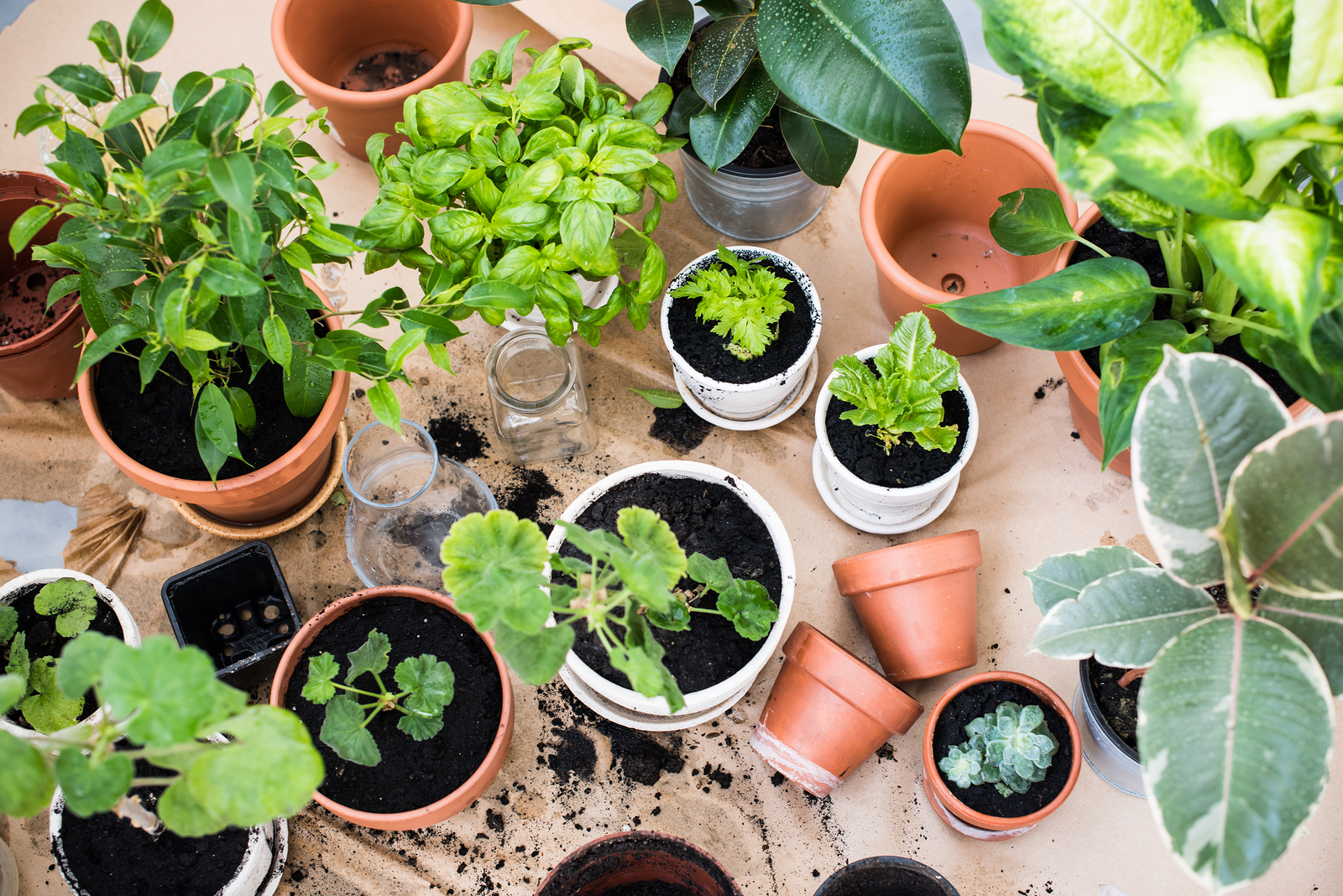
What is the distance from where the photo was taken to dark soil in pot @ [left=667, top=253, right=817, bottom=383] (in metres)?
1.41

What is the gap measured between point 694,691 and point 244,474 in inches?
26.4

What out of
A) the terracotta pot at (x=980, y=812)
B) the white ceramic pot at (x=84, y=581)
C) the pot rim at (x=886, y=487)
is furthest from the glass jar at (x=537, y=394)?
the terracotta pot at (x=980, y=812)

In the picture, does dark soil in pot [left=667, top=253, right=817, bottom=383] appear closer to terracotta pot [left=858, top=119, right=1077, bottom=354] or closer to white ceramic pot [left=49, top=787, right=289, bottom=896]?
terracotta pot [left=858, top=119, right=1077, bottom=354]

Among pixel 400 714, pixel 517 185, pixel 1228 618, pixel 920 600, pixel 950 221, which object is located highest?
pixel 517 185

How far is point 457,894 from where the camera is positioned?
1.33 m

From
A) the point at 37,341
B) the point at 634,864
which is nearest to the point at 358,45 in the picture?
the point at 37,341

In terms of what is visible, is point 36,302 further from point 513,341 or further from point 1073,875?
point 1073,875

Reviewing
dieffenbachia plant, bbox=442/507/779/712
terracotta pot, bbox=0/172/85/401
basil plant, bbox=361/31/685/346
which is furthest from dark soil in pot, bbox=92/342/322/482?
dieffenbachia plant, bbox=442/507/779/712

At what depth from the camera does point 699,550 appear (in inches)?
49.8

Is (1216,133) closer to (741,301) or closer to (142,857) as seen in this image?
(741,301)

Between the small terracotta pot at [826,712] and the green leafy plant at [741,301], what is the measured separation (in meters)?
0.41

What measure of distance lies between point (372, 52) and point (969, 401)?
1.29m

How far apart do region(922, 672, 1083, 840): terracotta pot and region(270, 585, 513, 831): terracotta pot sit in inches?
22.5

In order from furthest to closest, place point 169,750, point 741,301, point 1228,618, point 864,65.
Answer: point 741,301 → point 864,65 → point 1228,618 → point 169,750
